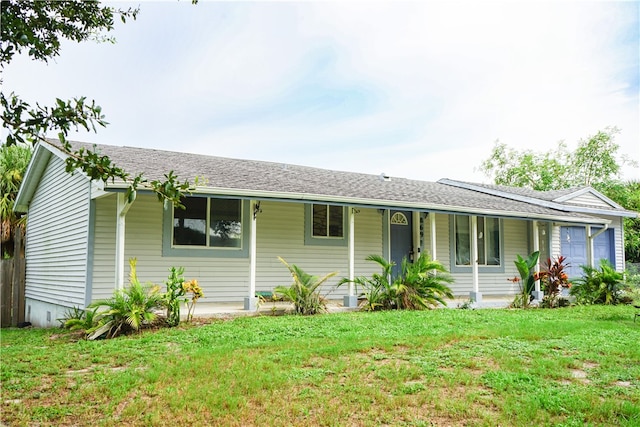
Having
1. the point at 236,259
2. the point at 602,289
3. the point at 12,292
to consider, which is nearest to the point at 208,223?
the point at 236,259

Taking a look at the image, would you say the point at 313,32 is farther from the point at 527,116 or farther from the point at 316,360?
the point at 527,116

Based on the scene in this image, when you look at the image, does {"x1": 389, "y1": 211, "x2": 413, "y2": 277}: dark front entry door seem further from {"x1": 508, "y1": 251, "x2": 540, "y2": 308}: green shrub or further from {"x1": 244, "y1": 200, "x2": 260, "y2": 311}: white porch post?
{"x1": 244, "y1": 200, "x2": 260, "y2": 311}: white porch post

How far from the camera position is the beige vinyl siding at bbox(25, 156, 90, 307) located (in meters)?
10.4

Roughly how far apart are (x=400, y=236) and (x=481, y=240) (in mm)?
2655

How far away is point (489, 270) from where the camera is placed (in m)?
15.1

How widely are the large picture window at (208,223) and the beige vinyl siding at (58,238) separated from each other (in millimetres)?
1870

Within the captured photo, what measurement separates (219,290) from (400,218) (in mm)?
5486

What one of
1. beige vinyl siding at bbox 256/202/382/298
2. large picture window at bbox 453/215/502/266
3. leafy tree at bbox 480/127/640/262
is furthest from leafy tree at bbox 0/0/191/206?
leafy tree at bbox 480/127/640/262

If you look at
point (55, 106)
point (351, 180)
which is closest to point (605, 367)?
point (55, 106)

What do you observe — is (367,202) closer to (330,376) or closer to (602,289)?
(330,376)

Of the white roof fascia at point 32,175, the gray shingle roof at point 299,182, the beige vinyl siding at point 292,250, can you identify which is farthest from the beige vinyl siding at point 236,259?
the white roof fascia at point 32,175

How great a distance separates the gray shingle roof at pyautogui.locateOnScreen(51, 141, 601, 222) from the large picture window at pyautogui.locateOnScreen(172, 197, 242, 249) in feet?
2.20

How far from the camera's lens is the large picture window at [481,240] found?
583 inches

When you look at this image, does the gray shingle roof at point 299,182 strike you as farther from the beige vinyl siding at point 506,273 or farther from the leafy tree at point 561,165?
the leafy tree at point 561,165
